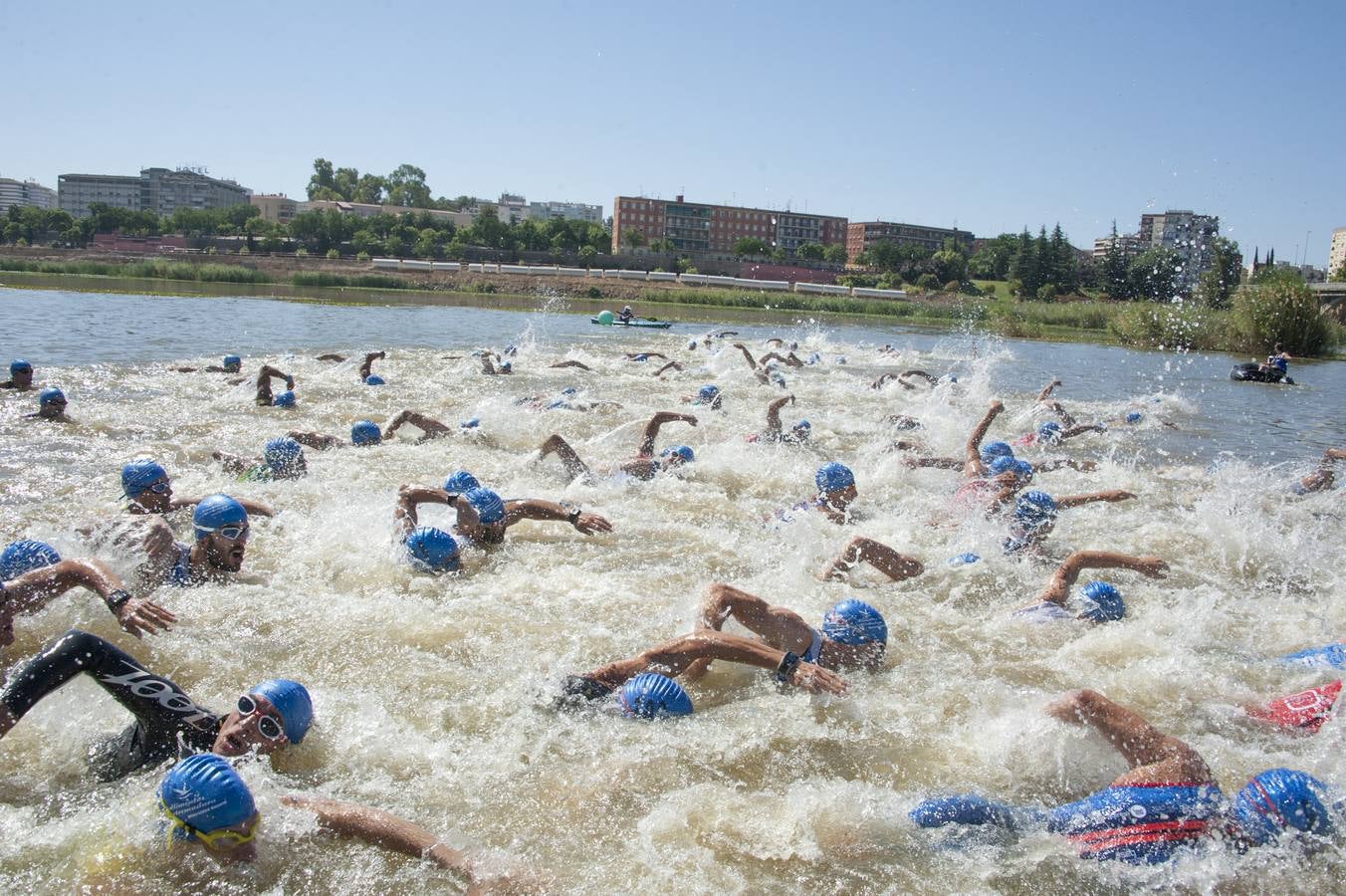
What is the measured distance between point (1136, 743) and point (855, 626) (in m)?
1.88

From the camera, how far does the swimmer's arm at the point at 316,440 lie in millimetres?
11836

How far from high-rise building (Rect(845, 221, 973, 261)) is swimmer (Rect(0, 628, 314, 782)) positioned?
174 metres

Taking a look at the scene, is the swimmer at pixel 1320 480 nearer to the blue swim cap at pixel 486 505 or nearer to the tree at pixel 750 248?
the blue swim cap at pixel 486 505

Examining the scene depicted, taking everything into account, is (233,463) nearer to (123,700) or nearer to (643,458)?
(643,458)

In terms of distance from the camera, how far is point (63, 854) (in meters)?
3.82

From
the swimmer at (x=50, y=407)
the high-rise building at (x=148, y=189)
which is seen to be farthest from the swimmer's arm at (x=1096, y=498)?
the high-rise building at (x=148, y=189)

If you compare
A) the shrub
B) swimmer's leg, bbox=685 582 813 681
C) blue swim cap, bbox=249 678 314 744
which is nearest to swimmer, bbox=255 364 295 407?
swimmer's leg, bbox=685 582 813 681

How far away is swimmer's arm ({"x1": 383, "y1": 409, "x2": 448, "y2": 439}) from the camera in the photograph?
12773 mm

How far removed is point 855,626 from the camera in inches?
235

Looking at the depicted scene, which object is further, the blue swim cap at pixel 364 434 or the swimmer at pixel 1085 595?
the blue swim cap at pixel 364 434

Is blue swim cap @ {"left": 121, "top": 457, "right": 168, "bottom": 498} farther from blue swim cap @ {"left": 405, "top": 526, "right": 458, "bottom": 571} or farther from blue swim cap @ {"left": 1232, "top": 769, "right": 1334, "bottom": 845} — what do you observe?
blue swim cap @ {"left": 1232, "top": 769, "right": 1334, "bottom": 845}

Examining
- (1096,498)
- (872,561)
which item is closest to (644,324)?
(1096,498)

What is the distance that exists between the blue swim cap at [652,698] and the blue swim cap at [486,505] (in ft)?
10.9

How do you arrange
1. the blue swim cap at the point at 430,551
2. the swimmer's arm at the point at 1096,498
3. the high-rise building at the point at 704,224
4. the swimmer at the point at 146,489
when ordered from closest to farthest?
the blue swim cap at the point at 430,551, the swimmer at the point at 146,489, the swimmer's arm at the point at 1096,498, the high-rise building at the point at 704,224
